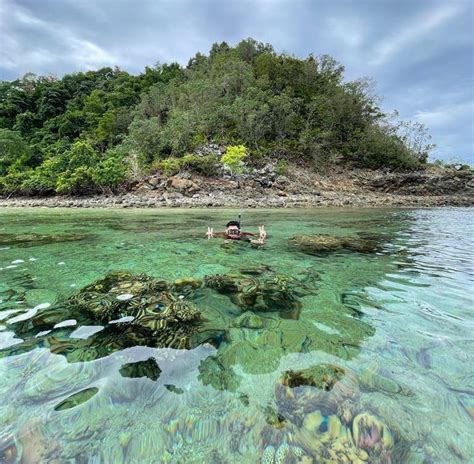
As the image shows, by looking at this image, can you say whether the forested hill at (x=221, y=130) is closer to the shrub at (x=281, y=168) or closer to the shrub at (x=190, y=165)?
the shrub at (x=190, y=165)

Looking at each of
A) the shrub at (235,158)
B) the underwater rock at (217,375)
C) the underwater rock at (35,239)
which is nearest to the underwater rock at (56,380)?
the underwater rock at (217,375)

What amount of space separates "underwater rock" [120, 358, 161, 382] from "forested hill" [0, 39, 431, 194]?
102ft

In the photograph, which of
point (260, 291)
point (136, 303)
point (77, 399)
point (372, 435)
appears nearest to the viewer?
point (372, 435)

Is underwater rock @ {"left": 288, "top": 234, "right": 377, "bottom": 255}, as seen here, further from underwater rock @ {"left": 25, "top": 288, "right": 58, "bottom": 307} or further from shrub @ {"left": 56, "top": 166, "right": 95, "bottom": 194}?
shrub @ {"left": 56, "top": 166, "right": 95, "bottom": 194}

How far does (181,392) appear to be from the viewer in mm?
2369

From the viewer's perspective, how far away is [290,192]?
33500 millimetres

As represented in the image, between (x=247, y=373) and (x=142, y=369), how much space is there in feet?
3.36

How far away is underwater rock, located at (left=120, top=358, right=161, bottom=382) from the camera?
100 inches

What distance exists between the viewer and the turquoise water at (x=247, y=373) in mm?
1896

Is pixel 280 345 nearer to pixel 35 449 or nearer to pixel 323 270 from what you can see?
pixel 35 449

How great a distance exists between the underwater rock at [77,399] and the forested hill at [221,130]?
31.6 m

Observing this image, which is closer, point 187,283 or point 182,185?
point 187,283

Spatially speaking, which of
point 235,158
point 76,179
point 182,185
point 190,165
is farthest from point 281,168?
point 76,179

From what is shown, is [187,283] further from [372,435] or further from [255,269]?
[372,435]
